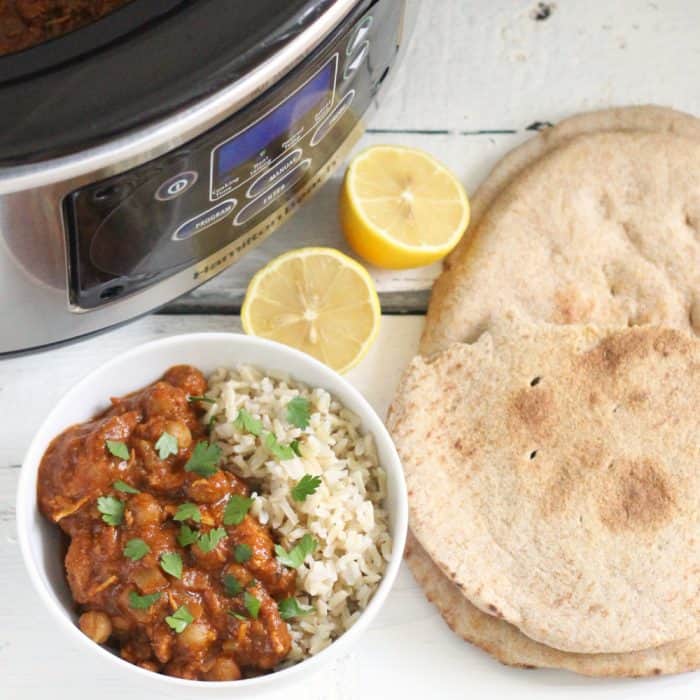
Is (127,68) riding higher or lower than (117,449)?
higher

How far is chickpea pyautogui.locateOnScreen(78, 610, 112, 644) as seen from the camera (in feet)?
4.30

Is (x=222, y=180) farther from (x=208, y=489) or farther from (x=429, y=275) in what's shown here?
(x=429, y=275)

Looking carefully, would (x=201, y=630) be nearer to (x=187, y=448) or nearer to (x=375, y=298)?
(x=187, y=448)

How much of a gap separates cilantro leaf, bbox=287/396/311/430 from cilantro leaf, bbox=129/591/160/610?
0.89 feet

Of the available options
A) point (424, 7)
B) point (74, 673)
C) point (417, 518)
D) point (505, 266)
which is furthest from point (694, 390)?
point (74, 673)

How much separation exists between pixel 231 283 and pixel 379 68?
41 centimetres

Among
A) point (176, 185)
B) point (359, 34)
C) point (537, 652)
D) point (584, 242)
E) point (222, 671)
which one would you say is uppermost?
point (359, 34)

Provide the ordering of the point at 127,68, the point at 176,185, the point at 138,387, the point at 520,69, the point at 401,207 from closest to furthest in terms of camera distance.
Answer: the point at 127,68
the point at 176,185
the point at 138,387
the point at 401,207
the point at 520,69

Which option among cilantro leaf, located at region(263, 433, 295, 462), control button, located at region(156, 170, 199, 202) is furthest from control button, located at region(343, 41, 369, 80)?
cilantro leaf, located at region(263, 433, 295, 462)

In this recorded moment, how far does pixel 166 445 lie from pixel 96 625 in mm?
225

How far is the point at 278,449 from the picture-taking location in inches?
53.5

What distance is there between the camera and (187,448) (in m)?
1.39

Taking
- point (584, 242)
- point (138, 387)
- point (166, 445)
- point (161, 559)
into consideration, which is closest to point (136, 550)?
point (161, 559)

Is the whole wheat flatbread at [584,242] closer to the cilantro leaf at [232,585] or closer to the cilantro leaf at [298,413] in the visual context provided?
the cilantro leaf at [298,413]
